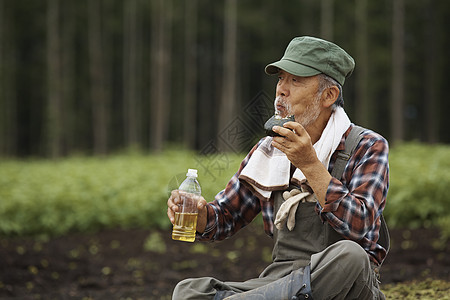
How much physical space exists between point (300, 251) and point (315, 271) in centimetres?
27

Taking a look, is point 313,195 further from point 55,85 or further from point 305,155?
point 55,85

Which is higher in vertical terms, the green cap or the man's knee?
the green cap

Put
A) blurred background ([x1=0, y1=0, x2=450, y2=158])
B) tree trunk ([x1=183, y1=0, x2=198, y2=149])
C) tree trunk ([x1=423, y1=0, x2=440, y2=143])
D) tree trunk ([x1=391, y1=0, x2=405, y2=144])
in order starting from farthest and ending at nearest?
tree trunk ([x1=183, y1=0, x2=198, y2=149]) → tree trunk ([x1=423, y1=0, x2=440, y2=143]) → blurred background ([x1=0, y1=0, x2=450, y2=158]) → tree trunk ([x1=391, y1=0, x2=405, y2=144])

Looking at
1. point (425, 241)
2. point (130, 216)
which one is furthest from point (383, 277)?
point (130, 216)

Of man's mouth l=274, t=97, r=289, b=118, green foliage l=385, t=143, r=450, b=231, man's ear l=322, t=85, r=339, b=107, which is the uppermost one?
man's ear l=322, t=85, r=339, b=107

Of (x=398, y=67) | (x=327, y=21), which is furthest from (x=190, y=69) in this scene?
(x=398, y=67)

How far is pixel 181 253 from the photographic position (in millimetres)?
8328

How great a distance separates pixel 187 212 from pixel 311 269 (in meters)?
0.72

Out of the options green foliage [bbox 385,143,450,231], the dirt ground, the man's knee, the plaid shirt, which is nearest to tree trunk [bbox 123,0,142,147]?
the dirt ground

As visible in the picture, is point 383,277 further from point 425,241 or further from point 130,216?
point 130,216

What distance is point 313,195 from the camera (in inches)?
108

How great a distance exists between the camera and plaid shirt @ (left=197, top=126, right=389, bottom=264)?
97.6 inches

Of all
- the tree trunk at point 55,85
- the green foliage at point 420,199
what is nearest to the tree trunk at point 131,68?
the tree trunk at point 55,85

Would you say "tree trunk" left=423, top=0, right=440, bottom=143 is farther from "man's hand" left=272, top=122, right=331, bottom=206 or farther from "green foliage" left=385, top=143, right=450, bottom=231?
"man's hand" left=272, top=122, right=331, bottom=206
